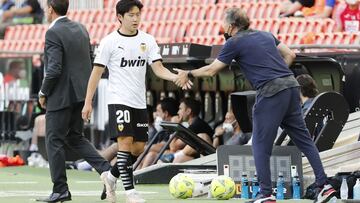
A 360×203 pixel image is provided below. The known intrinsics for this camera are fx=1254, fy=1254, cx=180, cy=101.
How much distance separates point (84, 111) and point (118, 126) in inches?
13.5

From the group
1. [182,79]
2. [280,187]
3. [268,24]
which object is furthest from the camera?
[268,24]

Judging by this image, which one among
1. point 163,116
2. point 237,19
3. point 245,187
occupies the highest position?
point 237,19

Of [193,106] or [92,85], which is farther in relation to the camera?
[193,106]

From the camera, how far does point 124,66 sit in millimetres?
11633

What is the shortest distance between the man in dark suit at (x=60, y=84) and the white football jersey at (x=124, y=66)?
0.78 meters

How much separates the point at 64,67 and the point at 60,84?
176 mm

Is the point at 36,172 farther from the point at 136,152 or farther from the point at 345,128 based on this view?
the point at 136,152

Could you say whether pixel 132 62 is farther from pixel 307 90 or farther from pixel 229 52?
pixel 307 90

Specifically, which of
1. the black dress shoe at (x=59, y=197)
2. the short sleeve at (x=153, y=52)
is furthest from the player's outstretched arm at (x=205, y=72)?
the black dress shoe at (x=59, y=197)

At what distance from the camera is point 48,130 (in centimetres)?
1236

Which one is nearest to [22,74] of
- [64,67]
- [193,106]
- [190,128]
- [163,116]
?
[163,116]

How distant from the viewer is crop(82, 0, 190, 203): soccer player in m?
11.6

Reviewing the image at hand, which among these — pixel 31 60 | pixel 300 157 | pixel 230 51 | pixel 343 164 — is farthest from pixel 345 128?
pixel 31 60

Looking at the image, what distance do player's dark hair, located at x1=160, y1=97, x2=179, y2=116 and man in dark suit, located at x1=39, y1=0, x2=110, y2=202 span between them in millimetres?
6187
